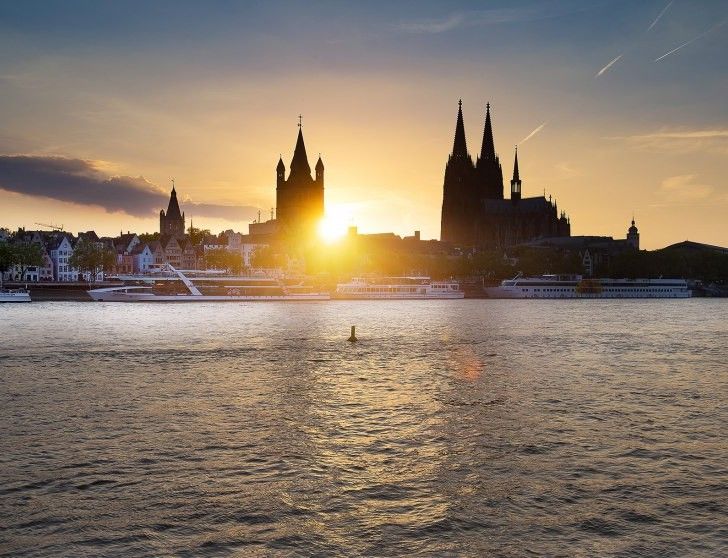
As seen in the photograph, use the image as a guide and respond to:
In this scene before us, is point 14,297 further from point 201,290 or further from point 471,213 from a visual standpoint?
point 471,213

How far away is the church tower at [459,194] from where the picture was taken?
632 ft

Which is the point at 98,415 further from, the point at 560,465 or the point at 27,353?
the point at 27,353

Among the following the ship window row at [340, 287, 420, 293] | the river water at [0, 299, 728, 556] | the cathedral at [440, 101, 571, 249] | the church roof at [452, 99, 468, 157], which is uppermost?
the church roof at [452, 99, 468, 157]

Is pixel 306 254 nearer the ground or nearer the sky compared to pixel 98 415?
Answer: nearer the sky

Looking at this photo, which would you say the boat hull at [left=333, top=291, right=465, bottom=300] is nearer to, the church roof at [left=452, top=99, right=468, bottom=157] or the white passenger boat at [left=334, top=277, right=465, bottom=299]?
the white passenger boat at [left=334, top=277, right=465, bottom=299]

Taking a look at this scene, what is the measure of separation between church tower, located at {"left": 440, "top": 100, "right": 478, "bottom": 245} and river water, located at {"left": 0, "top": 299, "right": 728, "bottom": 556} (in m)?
158

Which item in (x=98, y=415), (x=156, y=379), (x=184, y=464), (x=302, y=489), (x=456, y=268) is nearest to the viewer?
(x=302, y=489)

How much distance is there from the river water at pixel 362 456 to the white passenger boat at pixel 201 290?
72.2m

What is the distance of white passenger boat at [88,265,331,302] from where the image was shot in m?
108

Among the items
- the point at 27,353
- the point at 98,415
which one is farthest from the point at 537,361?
the point at 27,353

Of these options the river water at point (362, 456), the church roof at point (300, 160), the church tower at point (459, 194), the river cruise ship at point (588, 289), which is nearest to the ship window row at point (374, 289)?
the river cruise ship at point (588, 289)

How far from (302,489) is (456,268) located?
153 m

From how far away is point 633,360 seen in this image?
3812 cm

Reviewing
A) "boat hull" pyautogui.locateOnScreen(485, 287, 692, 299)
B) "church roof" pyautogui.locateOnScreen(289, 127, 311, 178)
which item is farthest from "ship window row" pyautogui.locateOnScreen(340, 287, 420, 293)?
"church roof" pyautogui.locateOnScreen(289, 127, 311, 178)
